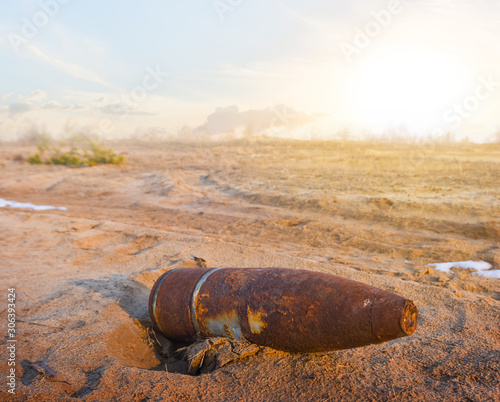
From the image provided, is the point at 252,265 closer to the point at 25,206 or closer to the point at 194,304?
the point at 194,304

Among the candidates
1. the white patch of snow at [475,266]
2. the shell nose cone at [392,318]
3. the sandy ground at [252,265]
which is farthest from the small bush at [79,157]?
the shell nose cone at [392,318]

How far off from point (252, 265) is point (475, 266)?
10.3ft

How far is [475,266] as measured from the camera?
5.45 metres

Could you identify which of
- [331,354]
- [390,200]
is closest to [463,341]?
[331,354]

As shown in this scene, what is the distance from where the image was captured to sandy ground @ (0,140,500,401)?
2727 millimetres

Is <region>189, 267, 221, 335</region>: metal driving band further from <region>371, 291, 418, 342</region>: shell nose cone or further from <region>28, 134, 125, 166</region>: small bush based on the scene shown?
<region>28, 134, 125, 166</region>: small bush

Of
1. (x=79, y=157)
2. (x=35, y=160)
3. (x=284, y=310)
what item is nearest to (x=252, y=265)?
(x=284, y=310)

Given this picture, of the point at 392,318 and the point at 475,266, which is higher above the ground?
the point at 392,318

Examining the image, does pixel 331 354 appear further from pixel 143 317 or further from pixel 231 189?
pixel 231 189

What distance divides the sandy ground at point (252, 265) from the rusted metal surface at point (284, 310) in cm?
21

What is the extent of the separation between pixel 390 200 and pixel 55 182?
12275 millimetres

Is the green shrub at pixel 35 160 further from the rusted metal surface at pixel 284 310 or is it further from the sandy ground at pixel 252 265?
the rusted metal surface at pixel 284 310

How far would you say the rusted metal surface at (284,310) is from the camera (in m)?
2.51

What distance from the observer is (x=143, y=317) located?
3961 mm
